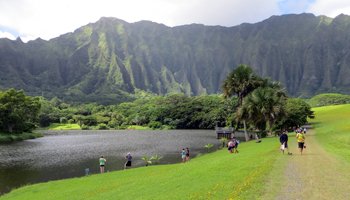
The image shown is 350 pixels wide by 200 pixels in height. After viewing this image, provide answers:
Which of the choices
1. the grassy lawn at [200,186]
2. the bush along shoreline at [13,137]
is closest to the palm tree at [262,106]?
the grassy lawn at [200,186]

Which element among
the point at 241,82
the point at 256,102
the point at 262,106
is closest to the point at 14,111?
the point at 241,82

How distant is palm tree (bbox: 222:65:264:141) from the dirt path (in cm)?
5700

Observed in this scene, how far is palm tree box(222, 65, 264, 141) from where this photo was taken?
87875mm

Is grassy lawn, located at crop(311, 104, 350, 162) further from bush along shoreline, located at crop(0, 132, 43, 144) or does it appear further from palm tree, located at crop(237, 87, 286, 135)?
bush along shoreline, located at crop(0, 132, 43, 144)

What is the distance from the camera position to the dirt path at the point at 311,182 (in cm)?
1958

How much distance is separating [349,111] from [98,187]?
12095cm

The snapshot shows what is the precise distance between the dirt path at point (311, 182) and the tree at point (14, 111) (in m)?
115

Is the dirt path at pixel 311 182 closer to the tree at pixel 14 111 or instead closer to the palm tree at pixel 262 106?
the palm tree at pixel 262 106

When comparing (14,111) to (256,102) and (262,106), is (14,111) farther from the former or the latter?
(262,106)

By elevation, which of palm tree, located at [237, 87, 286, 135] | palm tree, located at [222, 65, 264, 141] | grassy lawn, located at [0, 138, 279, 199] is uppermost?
palm tree, located at [222, 65, 264, 141]

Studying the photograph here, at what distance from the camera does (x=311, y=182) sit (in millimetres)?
22703

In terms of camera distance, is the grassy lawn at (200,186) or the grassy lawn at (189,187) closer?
the grassy lawn at (200,186)

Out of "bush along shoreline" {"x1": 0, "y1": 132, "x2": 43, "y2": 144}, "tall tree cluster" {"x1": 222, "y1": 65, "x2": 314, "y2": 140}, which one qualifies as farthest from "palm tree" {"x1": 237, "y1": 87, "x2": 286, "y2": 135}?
"bush along shoreline" {"x1": 0, "y1": 132, "x2": 43, "y2": 144}

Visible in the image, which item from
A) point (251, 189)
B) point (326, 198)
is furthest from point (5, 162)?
point (326, 198)
